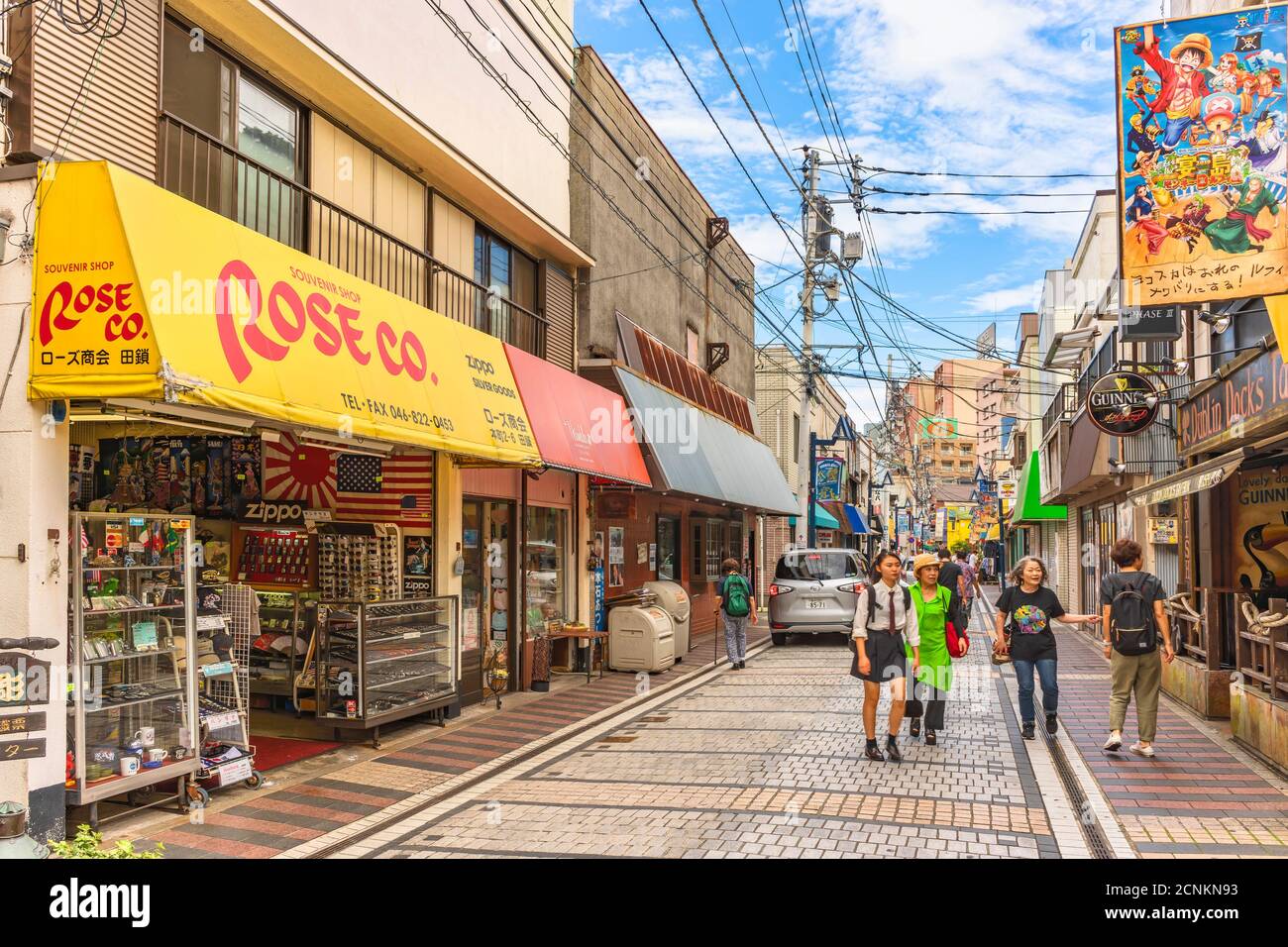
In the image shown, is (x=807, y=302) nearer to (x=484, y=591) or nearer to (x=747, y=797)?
(x=484, y=591)

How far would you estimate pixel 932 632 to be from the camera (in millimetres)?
9258

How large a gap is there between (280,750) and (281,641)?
1287mm

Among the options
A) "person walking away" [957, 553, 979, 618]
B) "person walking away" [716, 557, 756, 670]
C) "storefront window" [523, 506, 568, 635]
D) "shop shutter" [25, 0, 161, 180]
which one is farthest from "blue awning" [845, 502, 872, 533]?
"shop shutter" [25, 0, 161, 180]

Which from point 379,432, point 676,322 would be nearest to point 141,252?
point 379,432

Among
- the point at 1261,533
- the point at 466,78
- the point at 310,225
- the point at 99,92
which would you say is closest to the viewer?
the point at 99,92

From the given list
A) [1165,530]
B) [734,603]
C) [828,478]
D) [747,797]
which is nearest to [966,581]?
[1165,530]

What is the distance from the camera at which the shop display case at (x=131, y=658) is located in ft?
20.8

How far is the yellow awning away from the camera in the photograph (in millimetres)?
5805

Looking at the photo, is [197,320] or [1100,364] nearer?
[197,320]

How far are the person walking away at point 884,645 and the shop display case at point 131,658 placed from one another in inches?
211

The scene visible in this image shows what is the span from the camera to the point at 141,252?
5883mm

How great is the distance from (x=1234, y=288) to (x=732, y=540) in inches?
686

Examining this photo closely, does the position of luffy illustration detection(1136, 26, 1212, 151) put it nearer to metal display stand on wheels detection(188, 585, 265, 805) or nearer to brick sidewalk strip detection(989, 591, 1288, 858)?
brick sidewalk strip detection(989, 591, 1288, 858)

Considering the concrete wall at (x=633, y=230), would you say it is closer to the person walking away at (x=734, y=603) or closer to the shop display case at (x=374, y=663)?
the person walking away at (x=734, y=603)
